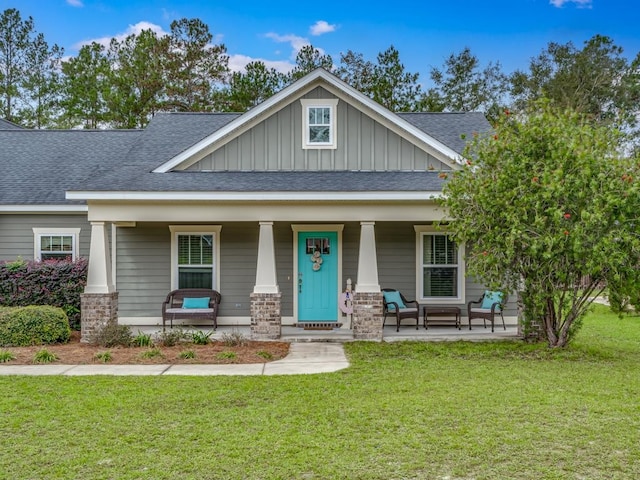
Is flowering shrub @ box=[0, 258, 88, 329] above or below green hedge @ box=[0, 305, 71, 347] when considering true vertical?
above

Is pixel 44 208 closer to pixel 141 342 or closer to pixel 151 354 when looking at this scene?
pixel 141 342

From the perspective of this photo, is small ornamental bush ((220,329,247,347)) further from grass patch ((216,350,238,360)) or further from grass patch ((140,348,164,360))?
grass patch ((140,348,164,360))

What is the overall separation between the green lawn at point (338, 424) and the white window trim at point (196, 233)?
5.18 meters

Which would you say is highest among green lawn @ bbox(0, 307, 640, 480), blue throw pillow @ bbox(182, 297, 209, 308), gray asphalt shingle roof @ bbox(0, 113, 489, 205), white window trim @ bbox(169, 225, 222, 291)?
gray asphalt shingle roof @ bbox(0, 113, 489, 205)

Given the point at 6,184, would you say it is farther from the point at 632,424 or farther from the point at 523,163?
the point at 632,424

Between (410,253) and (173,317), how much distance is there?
5.38 metres

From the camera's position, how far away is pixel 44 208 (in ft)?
40.7

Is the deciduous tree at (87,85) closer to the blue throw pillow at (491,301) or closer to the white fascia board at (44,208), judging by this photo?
the white fascia board at (44,208)

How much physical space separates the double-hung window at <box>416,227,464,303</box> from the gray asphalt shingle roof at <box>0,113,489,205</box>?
64.9 inches

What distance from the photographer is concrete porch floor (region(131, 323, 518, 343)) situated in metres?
10.5

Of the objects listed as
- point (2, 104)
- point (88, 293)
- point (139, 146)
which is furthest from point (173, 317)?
point (2, 104)

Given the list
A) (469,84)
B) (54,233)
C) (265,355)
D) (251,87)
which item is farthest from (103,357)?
(469,84)

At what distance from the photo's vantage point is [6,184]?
519 inches

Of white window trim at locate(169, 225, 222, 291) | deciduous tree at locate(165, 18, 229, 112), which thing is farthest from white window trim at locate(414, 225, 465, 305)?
deciduous tree at locate(165, 18, 229, 112)
